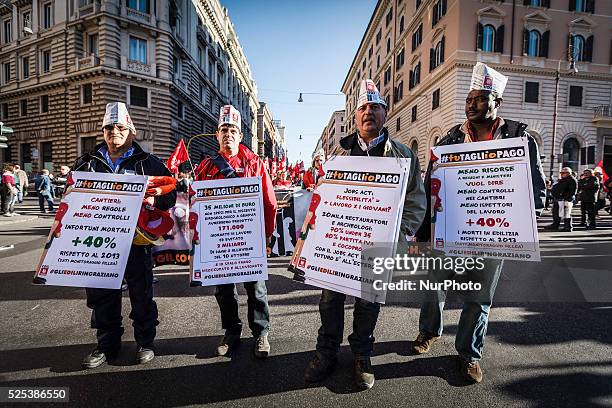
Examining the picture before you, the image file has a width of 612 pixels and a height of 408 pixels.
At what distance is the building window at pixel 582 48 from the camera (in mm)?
24316

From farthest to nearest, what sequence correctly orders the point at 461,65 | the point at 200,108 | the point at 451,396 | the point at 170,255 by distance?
the point at 200,108
the point at 461,65
the point at 170,255
the point at 451,396

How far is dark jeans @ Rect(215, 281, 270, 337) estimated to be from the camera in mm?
2922

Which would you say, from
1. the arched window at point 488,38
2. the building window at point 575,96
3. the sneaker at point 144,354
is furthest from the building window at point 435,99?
the sneaker at point 144,354

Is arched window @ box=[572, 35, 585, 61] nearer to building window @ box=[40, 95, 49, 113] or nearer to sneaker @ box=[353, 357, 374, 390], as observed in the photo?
sneaker @ box=[353, 357, 374, 390]

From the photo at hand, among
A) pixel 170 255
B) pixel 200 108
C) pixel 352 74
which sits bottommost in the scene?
pixel 170 255

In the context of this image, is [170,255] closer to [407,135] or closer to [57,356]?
[57,356]

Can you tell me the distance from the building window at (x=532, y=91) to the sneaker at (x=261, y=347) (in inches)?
A: 1113

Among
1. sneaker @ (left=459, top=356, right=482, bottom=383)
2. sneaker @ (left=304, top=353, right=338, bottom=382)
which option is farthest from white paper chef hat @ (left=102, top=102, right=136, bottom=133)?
sneaker @ (left=459, top=356, right=482, bottom=383)

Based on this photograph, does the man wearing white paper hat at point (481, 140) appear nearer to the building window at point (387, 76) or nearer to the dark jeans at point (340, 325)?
the dark jeans at point (340, 325)

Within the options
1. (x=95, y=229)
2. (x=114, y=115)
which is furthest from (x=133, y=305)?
(x=114, y=115)

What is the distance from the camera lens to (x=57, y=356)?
9.36 feet

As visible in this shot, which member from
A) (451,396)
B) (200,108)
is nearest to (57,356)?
(451,396)

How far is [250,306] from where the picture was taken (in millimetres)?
2971

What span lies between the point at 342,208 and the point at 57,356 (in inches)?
113
